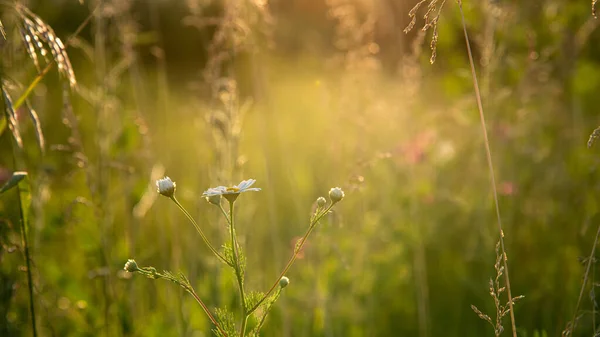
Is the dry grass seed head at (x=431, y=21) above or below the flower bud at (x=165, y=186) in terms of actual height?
above

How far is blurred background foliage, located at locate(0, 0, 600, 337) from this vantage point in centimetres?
202

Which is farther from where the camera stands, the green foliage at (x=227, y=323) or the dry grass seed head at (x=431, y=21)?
the green foliage at (x=227, y=323)

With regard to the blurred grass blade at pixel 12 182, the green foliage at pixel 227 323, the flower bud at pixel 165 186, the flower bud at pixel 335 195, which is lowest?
the green foliage at pixel 227 323

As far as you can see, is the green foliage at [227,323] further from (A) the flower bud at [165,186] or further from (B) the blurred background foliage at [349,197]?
(B) the blurred background foliage at [349,197]

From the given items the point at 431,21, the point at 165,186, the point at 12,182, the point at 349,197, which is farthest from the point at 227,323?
the point at 349,197

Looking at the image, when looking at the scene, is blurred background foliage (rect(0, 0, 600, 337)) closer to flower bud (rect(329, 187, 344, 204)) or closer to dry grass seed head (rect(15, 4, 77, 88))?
dry grass seed head (rect(15, 4, 77, 88))

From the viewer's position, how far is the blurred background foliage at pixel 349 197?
2016 millimetres

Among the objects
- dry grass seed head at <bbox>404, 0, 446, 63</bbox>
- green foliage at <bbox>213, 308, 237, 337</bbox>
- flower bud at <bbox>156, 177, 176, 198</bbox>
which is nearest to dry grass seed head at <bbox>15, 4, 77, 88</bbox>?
flower bud at <bbox>156, 177, 176, 198</bbox>

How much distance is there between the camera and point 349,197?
9.36ft

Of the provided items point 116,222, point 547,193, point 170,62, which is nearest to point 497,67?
point 547,193

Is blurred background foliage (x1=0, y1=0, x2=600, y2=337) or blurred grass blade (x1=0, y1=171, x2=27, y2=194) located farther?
blurred background foliage (x1=0, y1=0, x2=600, y2=337)

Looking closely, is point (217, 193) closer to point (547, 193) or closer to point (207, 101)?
point (207, 101)

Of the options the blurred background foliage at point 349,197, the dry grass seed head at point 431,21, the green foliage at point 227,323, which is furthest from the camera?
the blurred background foliage at point 349,197

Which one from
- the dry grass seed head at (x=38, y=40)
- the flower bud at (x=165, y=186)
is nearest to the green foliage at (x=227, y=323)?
the flower bud at (x=165, y=186)
